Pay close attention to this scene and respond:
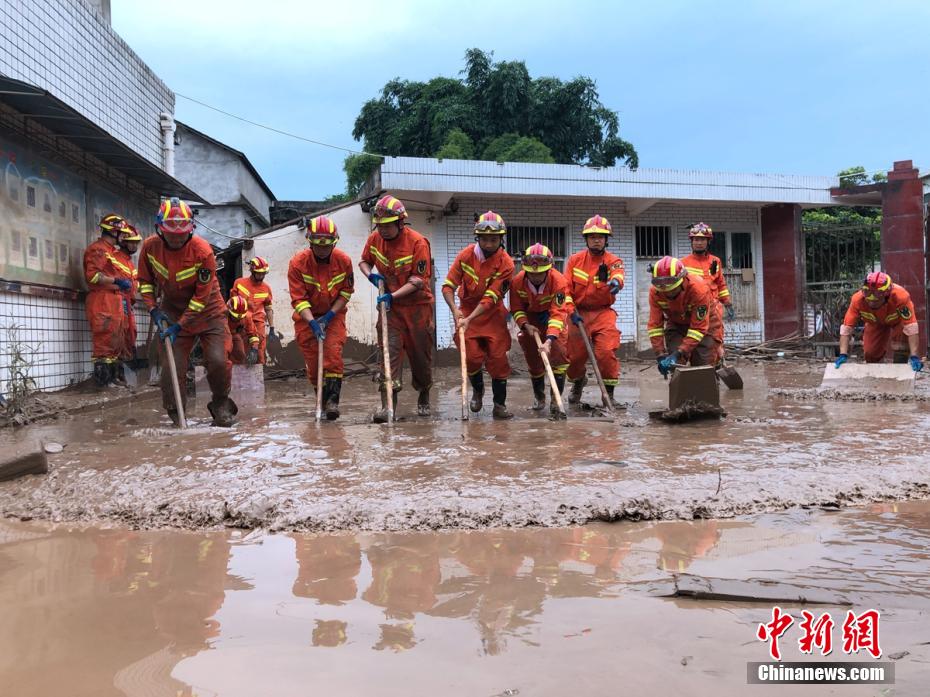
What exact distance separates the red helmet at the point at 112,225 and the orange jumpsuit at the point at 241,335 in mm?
1614

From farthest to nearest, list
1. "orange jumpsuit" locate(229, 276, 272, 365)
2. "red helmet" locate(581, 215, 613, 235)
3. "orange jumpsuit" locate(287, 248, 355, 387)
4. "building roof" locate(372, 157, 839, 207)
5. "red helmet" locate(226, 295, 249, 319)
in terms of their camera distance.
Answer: "building roof" locate(372, 157, 839, 207) → "orange jumpsuit" locate(229, 276, 272, 365) → "red helmet" locate(226, 295, 249, 319) → "red helmet" locate(581, 215, 613, 235) → "orange jumpsuit" locate(287, 248, 355, 387)

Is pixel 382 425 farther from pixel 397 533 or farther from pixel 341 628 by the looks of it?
pixel 341 628

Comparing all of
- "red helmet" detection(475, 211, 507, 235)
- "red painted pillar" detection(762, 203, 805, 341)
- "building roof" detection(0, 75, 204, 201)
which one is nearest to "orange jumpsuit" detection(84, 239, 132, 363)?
"building roof" detection(0, 75, 204, 201)

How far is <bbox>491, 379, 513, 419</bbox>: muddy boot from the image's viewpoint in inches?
247

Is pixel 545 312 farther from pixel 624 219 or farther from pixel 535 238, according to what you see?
pixel 624 219

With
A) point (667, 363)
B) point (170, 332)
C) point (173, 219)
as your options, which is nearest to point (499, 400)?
point (667, 363)

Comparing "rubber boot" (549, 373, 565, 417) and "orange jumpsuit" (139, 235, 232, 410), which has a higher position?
"orange jumpsuit" (139, 235, 232, 410)

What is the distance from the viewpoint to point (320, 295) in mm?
6543

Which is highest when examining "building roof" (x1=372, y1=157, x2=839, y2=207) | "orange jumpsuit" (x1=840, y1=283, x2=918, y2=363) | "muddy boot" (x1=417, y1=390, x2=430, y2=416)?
"building roof" (x1=372, y1=157, x2=839, y2=207)

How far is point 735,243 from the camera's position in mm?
16031

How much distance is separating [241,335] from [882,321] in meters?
8.04

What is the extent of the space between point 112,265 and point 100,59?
2912mm

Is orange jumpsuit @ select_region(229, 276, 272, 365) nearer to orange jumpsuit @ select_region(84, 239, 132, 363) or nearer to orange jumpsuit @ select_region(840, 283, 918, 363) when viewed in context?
orange jumpsuit @ select_region(84, 239, 132, 363)

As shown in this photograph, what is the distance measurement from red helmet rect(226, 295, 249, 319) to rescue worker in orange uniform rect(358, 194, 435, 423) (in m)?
3.77
